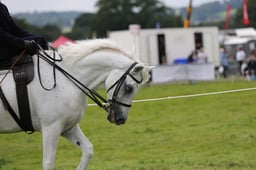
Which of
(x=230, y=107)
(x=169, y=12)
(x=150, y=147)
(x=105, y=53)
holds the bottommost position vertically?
(x=169, y=12)

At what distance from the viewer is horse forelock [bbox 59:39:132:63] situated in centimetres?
855

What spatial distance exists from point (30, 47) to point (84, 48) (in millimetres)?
692

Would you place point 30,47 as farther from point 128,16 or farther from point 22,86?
point 128,16

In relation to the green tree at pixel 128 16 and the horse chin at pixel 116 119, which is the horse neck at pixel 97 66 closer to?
the horse chin at pixel 116 119

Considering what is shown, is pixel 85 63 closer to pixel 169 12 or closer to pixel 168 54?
pixel 168 54

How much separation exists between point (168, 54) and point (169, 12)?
97917mm

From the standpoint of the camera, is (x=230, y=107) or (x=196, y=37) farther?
(x=196, y=37)

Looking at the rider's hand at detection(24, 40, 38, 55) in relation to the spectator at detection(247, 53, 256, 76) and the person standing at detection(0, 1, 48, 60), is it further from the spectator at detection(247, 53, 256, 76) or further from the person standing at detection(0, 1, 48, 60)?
the spectator at detection(247, 53, 256, 76)

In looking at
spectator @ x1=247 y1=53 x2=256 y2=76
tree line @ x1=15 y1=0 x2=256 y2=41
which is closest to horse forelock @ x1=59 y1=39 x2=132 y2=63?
spectator @ x1=247 y1=53 x2=256 y2=76

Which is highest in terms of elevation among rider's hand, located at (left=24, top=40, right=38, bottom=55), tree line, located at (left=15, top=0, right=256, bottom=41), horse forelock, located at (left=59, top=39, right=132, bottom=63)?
rider's hand, located at (left=24, top=40, right=38, bottom=55)

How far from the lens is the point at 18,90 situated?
325 inches

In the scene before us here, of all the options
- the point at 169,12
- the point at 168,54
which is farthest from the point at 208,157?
the point at 169,12

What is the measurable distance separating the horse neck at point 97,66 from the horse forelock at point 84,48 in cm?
6

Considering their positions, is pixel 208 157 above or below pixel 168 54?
above
